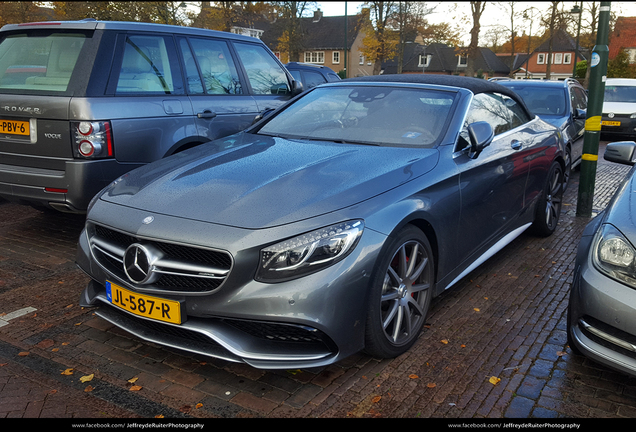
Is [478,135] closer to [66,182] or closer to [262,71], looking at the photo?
[66,182]

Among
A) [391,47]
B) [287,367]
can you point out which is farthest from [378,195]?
[391,47]

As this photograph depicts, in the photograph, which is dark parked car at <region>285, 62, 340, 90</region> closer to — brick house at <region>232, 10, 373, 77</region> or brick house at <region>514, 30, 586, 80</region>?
brick house at <region>232, 10, 373, 77</region>

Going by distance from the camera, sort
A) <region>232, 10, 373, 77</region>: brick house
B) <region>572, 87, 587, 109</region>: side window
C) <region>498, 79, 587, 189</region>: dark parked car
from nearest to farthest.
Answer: <region>498, 79, 587, 189</region>: dark parked car < <region>572, 87, 587, 109</region>: side window < <region>232, 10, 373, 77</region>: brick house

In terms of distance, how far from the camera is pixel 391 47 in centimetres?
4550

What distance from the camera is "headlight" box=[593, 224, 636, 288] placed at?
282 centimetres

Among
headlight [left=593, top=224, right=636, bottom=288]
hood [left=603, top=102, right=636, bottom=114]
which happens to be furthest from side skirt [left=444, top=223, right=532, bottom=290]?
hood [left=603, top=102, right=636, bottom=114]

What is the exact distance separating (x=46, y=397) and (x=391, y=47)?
1805 inches

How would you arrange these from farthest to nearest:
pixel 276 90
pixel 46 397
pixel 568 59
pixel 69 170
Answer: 1. pixel 568 59
2. pixel 276 90
3. pixel 69 170
4. pixel 46 397

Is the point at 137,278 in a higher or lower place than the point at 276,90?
lower

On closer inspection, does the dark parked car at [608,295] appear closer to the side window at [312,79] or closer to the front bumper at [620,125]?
the side window at [312,79]

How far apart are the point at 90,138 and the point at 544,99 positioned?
739cm

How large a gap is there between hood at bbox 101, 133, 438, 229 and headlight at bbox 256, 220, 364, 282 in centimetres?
13

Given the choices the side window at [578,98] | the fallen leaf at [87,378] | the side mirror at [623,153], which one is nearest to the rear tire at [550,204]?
the side mirror at [623,153]
